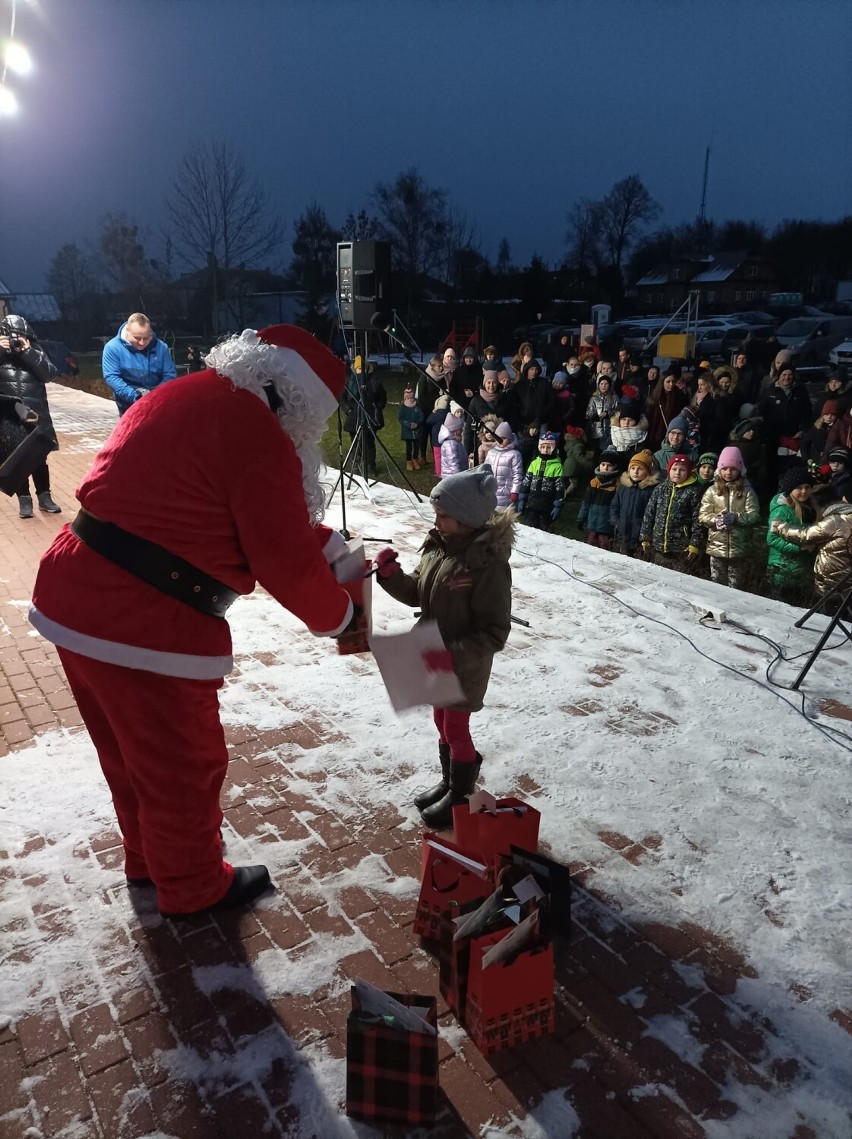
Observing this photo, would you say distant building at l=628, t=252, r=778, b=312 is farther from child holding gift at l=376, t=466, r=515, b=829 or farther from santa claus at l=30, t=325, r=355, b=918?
santa claus at l=30, t=325, r=355, b=918

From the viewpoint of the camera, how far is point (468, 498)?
2.71 metres

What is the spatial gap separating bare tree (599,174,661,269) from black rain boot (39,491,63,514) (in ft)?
125

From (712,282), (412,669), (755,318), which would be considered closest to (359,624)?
(412,669)

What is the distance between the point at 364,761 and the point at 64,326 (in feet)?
148

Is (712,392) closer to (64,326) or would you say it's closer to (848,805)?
(848,805)

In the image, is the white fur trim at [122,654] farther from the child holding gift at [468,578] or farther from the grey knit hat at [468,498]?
the grey knit hat at [468,498]

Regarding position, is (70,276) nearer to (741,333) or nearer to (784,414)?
(741,333)

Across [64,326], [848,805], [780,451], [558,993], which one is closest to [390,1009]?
[558,993]

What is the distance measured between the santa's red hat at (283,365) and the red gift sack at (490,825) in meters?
1.39

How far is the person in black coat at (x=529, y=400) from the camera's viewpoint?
9.48 m

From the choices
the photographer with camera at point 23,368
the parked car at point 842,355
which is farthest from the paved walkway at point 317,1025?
the parked car at point 842,355

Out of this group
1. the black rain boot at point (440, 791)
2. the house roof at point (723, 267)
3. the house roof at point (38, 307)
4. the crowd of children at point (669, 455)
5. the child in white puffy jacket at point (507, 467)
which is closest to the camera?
the black rain boot at point (440, 791)

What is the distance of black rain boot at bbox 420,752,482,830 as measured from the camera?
3.00m

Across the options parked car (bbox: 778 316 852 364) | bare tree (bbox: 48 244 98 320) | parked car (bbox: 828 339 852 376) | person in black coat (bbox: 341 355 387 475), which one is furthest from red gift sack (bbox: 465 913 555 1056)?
bare tree (bbox: 48 244 98 320)
